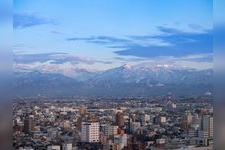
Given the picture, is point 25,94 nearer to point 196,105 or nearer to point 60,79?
→ point 60,79

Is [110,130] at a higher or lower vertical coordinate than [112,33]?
lower

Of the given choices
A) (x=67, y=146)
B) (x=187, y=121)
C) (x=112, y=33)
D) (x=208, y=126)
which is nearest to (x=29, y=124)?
Answer: (x=67, y=146)

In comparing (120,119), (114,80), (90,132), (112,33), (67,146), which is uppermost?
(112,33)

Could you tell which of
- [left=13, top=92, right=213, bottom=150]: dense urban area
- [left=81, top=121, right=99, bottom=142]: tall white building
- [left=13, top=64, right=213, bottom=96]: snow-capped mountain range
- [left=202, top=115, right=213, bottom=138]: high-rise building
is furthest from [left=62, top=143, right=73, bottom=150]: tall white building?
[left=202, top=115, right=213, bottom=138]: high-rise building

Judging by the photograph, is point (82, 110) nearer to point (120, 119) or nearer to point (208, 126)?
point (120, 119)

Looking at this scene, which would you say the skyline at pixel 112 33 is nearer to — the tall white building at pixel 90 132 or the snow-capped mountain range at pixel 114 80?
the snow-capped mountain range at pixel 114 80

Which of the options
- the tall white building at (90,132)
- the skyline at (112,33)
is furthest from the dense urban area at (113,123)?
the skyline at (112,33)
